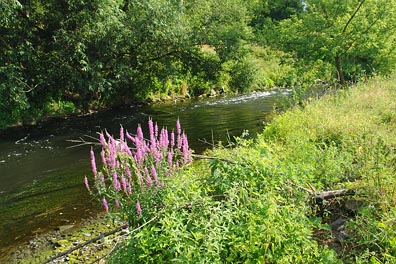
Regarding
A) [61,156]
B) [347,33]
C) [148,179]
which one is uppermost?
[347,33]

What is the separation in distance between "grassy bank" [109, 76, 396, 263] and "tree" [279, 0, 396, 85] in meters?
8.96

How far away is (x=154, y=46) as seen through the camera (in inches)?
792

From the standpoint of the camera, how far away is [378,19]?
13.2 meters

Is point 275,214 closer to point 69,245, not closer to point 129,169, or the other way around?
point 129,169

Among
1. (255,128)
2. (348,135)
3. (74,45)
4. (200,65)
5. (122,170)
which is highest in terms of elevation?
(74,45)

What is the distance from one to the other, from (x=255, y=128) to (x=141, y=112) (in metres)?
9.11

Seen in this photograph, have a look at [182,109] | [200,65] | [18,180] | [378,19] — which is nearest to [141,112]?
[182,109]

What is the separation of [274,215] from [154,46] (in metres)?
17.9

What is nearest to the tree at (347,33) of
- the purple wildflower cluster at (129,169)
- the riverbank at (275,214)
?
the riverbank at (275,214)

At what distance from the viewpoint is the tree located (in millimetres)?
13125

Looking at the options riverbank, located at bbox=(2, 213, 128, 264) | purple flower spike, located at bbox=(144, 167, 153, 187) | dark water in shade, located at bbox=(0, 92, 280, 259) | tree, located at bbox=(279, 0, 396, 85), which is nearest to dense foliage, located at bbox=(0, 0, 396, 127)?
tree, located at bbox=(279, 0, 396, 85)

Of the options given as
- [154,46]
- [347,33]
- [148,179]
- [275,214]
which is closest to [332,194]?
[275,214]

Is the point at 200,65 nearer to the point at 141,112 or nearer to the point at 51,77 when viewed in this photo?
the point at 141,112

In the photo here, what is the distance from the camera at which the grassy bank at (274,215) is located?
3.37 meters
